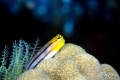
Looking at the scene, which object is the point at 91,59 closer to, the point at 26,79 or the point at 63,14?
the point at 26,79

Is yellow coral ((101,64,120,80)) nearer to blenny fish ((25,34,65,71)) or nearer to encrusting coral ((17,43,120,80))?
encrusting coral ((17,43,120,80))

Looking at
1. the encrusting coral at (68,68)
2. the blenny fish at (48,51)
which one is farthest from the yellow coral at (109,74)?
the blenny fish at (48,51)

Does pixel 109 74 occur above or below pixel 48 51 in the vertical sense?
below

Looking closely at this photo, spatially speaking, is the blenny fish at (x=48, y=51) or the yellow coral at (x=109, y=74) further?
the yellow coral at (x=109, y=74)

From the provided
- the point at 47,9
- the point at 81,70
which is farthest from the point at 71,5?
the point at 81,70

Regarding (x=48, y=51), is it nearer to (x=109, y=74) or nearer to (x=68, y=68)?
(x=68, y=68)

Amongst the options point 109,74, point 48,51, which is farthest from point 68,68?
point 109,74

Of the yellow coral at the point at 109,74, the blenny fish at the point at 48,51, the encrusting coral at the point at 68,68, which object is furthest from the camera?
the yellow coral at the point at 109,74

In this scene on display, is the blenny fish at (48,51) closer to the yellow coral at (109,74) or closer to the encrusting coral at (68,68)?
the encrusting coral at (68,68)
